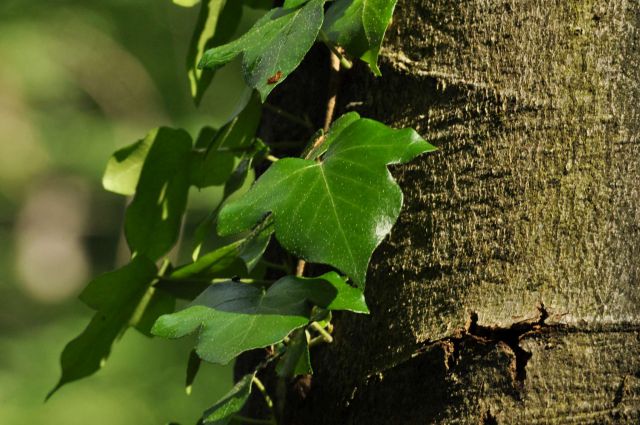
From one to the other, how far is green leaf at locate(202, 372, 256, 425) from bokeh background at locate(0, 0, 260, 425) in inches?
169

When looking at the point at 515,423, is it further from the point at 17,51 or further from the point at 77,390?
the point at 17,51

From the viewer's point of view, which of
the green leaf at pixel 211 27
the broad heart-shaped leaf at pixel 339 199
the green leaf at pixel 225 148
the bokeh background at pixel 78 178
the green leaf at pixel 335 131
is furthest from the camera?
the bokeh background at pixel 78 178

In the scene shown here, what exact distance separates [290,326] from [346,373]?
122 mm

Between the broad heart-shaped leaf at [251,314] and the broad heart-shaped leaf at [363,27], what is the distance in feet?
0.67

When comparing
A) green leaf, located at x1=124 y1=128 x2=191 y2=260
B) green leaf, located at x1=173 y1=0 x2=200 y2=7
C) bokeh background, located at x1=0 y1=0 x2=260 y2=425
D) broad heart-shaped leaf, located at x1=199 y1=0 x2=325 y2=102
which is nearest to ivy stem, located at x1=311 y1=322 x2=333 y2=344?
broad heart-shaped leaf, located at x1=199 y1=0 x2=325 y2=102

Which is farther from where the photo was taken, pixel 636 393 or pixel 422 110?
pixel 422 110

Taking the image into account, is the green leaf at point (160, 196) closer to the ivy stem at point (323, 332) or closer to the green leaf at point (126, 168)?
the green leaf at point (126, 168)

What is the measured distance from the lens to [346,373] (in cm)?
81

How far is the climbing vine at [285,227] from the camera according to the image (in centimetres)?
71

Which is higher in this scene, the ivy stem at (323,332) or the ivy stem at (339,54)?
the ivy stem at (339,54)

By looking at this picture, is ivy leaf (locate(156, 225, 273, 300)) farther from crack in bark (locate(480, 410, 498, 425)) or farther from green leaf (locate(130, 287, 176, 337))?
crack in bark (locate(480, 410, 498, 425))

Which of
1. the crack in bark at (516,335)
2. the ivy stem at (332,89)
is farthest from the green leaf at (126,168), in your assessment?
the crack in bark at (516,335)

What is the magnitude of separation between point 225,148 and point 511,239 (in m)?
0.43

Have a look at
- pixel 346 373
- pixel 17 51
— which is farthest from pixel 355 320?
pixel 17 51
